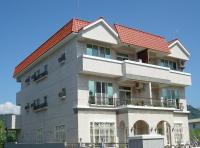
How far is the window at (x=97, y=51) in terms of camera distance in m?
26.5

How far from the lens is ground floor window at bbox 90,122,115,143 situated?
993 inches

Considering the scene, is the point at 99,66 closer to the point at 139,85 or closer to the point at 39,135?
the point at 139,85

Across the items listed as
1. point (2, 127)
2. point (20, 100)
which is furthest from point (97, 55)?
point (2, 127)

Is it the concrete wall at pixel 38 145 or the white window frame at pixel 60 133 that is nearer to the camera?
the concrete wall at pixel 38 145

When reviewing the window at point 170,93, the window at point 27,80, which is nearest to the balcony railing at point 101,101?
the window at point 170,93

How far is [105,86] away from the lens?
2698cm

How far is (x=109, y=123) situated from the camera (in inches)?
1038

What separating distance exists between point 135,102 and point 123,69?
3577mm

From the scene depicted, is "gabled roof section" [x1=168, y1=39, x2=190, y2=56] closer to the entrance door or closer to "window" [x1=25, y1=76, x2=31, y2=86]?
the entrance door

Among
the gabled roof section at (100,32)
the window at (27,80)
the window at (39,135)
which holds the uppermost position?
the gabled roof section at (100,32)

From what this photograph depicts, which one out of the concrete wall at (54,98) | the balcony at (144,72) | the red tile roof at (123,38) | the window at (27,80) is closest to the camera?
the concrete wall at (54,98)

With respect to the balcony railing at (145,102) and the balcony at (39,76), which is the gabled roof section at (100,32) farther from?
the balcony at (39,76)

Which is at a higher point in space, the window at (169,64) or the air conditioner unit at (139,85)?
the window at (169,64)

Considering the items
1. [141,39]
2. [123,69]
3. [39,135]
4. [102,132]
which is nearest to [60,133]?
[102,132]
